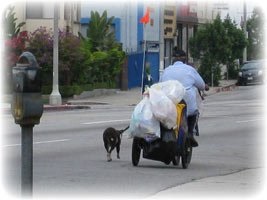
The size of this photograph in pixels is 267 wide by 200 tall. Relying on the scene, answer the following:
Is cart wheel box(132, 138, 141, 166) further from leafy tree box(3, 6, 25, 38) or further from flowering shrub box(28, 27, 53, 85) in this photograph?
leafy tree box(3, 6, 25, 38)

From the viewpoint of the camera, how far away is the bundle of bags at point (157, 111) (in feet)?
38.9

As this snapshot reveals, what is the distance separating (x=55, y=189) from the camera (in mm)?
9984

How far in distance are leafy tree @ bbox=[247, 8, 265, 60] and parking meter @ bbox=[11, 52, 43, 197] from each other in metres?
55.0

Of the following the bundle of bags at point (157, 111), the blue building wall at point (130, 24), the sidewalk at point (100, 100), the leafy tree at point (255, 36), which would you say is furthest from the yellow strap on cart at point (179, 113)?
the leafy tree at point (255, 36)

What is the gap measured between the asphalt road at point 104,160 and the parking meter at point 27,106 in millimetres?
3164

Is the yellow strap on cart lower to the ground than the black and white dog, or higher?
higher

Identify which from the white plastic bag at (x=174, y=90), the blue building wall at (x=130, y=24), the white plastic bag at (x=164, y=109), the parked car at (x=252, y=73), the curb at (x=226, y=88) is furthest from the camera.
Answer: the parked car at (x=252, y=73)

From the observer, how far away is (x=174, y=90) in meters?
12.1

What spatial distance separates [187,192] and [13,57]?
75.0ft

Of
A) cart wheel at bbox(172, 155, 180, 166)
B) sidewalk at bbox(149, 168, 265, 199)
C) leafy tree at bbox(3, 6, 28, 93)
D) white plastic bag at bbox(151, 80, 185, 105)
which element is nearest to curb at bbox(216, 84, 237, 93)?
leafy tree at bbox(3, 6, 28, 93)

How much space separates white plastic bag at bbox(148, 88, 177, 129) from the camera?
1184 centimetres

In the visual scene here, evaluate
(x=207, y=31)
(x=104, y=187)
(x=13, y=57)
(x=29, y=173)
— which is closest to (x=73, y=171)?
(x=104, y=187)

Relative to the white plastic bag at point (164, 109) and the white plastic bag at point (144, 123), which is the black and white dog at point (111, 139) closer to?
the white plastic bag at point (144, 123)

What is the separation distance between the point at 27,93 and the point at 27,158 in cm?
55
